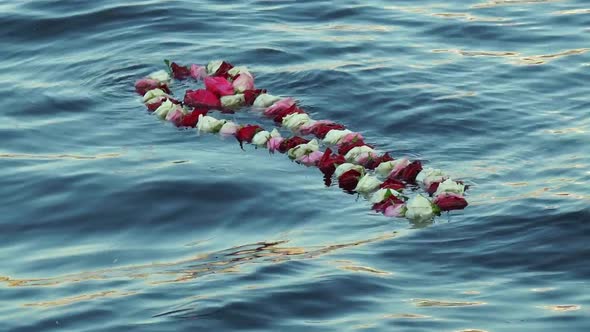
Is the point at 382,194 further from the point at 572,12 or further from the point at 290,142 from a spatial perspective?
the point at 572,12

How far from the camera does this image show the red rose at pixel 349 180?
8.10 meters

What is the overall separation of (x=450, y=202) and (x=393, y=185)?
432 millimetres

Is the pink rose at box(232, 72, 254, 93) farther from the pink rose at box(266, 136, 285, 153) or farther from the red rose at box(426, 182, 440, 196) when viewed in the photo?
the red rose at box(426, 182, 440, 196)

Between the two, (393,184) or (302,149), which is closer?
(393,184)

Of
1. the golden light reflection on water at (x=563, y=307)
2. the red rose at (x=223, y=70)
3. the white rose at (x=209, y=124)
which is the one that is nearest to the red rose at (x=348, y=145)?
the white rose at (x=209, y=124)

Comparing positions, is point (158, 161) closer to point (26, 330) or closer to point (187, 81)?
point (187, 81)

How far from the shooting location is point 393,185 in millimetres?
7969

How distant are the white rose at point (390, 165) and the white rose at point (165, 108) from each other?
5.53 feet

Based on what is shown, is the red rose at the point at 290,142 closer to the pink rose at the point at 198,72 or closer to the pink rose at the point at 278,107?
the pink rose at the point at 278,107

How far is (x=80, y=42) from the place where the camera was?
11109 millimetres

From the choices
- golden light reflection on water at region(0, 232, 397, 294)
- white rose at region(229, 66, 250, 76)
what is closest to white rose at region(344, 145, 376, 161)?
golden light reflection on water at region(0, 232, 397, 294)

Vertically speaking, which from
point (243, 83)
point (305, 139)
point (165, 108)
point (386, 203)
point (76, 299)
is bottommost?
point (76, 299)

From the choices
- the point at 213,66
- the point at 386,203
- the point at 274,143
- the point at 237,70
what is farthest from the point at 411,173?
the point at 213,66

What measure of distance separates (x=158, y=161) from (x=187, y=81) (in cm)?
170
